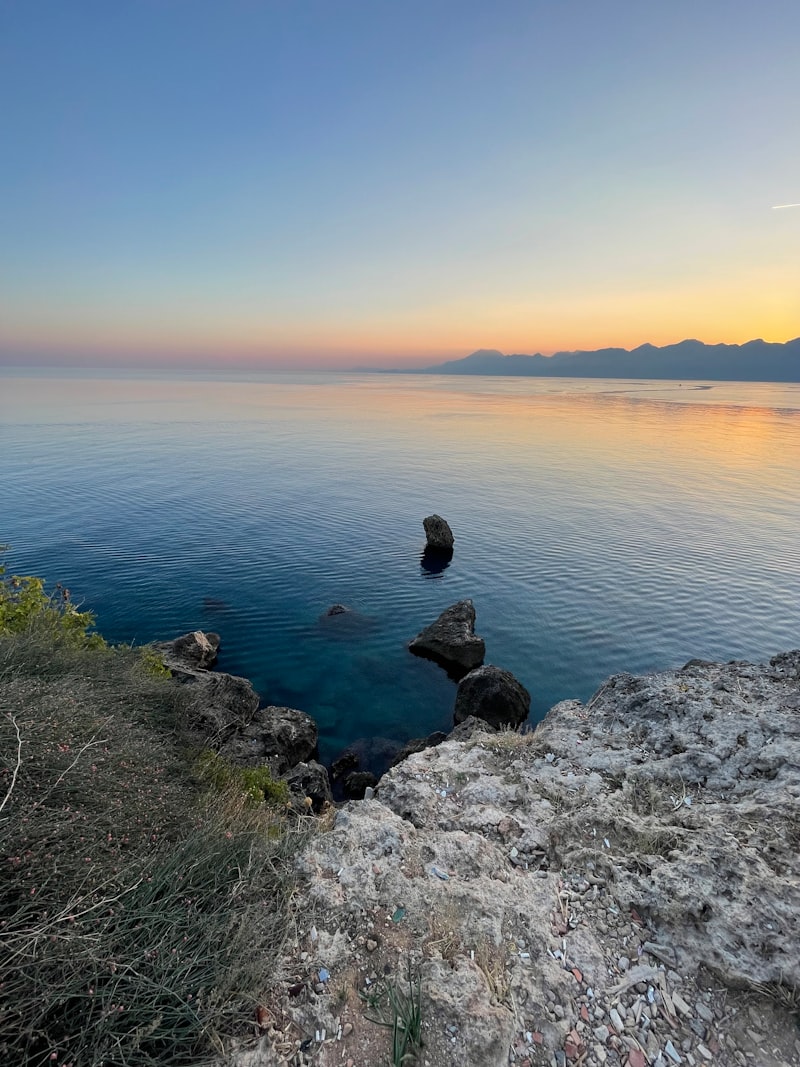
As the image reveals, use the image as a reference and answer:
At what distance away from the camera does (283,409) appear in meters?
168

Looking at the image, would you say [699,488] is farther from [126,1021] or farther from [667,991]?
[126,1021]

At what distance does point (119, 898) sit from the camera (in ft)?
22.9

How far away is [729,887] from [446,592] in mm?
31957

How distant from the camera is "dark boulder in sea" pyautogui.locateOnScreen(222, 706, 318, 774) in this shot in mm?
19266

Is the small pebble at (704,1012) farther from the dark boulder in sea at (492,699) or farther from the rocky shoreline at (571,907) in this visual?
the dark boulder in sea at (492,699)

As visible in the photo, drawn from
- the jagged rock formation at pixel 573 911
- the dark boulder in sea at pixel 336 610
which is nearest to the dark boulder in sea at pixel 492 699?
the jagged rock formation at pixel 573 911

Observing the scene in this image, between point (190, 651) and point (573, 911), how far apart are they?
80.0ft

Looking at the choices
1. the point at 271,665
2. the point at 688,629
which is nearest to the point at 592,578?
the point at 688,629

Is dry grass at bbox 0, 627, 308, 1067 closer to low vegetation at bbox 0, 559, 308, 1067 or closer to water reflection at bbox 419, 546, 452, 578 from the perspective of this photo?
low vegetation at bbox 0, 559, 308, 1067

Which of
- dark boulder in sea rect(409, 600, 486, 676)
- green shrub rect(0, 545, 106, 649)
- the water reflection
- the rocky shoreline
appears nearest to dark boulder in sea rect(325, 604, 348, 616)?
dark boulder in sea rect(409, 600, 486, 676)

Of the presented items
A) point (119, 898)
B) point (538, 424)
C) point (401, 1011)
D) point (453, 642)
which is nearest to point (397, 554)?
point (453, 642)

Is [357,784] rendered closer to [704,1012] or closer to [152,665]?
[152,665]

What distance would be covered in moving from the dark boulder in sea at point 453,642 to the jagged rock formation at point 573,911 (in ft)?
57.0

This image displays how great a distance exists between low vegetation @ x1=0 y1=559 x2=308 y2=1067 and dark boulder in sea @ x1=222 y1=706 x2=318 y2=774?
8.48 meters
